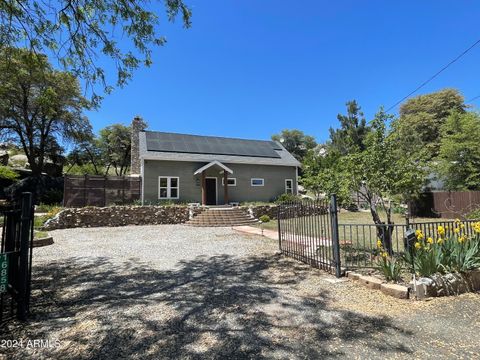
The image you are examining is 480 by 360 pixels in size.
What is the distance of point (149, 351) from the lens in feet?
9.61

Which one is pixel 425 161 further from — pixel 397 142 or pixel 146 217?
pixel 146 217

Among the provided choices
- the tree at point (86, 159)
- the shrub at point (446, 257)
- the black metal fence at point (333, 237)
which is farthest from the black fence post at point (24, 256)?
the tree at point (86, 159)

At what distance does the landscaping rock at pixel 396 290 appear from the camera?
437 cm

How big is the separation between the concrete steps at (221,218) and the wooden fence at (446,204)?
388 inches

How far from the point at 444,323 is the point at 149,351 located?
11.8 feet

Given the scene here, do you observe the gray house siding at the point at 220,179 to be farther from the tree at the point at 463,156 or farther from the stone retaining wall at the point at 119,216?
the tree at the point at 463,156

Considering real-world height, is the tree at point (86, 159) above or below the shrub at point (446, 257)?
above

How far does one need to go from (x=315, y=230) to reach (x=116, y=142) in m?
36.0

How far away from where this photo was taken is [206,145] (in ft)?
72.9

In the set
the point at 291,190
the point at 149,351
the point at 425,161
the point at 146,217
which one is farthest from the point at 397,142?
the point at 291,190

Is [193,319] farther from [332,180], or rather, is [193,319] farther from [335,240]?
[332,180]

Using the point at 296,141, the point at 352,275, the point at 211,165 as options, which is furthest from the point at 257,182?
the point at 296,141

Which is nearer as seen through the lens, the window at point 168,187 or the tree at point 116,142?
the window at point 168,187

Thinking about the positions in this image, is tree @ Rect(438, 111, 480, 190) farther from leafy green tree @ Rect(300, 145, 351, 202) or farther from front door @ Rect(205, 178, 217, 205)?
front door @ Rect(205, 178, 217, 205)
